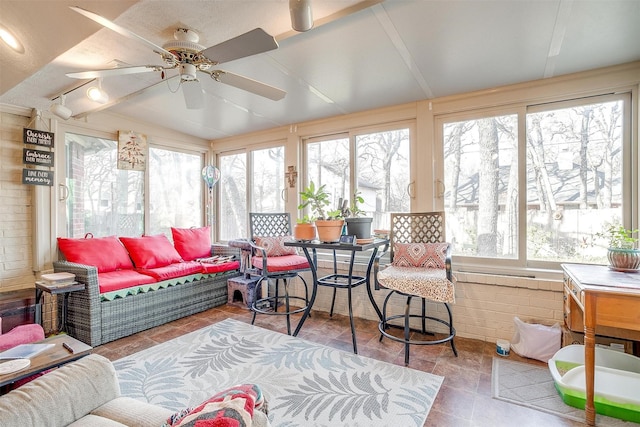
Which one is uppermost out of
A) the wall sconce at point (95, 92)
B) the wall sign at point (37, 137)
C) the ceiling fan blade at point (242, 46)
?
the wall sconce at point (95, 92)

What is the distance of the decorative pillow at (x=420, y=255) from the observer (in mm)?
2553

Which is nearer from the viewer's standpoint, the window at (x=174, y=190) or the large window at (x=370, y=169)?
the large window at (x=370, y=169)

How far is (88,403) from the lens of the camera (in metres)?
1.08

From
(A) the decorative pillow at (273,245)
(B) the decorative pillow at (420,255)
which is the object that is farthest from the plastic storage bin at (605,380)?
(A) the decorative pillow at (273,245)

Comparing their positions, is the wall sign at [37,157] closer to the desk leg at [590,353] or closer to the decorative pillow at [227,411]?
the decorative pillow at [227,411]

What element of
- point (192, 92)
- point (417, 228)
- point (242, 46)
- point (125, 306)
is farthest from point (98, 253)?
point (417, 228)

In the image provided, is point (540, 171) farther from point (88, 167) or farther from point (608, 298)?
point (88, 167)

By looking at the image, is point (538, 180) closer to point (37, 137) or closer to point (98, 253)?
point (98, 253)

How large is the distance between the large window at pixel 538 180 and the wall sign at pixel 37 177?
401 centimetres

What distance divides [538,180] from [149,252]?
4031 mm

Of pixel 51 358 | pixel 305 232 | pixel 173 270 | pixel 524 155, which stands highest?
pixel 524 155

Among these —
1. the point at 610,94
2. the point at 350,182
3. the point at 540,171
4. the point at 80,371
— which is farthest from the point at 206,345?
the point at 610,94

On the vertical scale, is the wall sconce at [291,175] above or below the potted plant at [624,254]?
above

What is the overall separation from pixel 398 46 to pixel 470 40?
1.52ft
